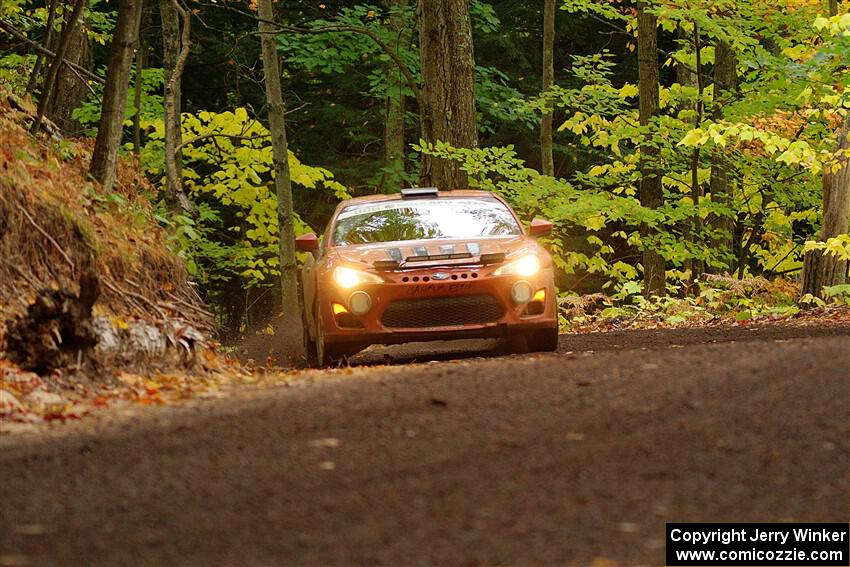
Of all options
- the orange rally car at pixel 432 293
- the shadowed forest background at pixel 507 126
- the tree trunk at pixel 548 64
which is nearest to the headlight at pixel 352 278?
the orange rally car at pixel 432 293

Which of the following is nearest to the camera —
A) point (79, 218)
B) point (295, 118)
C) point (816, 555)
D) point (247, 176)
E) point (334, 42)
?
point (816, 555)

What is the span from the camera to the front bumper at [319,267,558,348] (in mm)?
10820

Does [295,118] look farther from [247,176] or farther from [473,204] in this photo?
[473,204]

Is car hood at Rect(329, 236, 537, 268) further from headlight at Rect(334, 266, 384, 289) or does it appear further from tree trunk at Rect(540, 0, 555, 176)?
tree trunk at Rect(540, 0, 555, 176)

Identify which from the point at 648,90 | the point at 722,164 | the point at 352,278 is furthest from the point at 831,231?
the point at 352,278

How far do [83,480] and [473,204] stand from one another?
7.63 metres

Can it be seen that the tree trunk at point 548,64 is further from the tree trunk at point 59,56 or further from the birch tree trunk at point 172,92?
the tree trunk at point 59,56

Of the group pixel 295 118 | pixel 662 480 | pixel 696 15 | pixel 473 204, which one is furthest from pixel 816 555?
pixel 295 118

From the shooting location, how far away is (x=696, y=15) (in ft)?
60.0

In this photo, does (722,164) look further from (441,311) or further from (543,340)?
(441,311)

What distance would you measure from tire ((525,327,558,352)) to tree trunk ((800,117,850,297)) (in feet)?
25.4

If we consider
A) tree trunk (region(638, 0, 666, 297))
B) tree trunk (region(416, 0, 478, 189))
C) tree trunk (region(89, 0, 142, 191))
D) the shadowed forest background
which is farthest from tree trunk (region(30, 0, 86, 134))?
tree trunk (region(638, 0, 666, 297))

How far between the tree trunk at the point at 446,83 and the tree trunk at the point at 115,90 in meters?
7.82

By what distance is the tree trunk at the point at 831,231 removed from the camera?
17891mm
